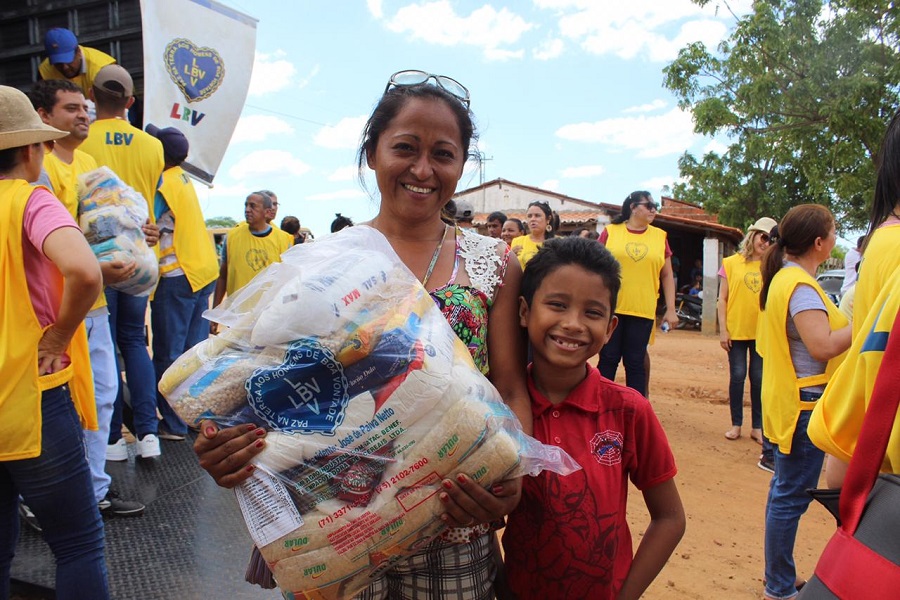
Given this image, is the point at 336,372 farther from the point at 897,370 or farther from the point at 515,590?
the point at 897,370

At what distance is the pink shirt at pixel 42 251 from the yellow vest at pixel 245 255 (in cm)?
384

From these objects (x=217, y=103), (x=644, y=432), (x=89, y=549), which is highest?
(x=217, y=103)

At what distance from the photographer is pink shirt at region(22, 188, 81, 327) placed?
1.86 metres

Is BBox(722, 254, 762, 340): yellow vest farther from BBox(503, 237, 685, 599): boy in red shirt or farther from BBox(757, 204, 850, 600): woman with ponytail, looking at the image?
BBox(503, 237, 685, 599): boy in red shirt

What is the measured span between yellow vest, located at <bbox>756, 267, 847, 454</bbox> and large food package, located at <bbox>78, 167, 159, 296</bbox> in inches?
119

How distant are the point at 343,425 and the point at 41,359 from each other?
1.38 metres

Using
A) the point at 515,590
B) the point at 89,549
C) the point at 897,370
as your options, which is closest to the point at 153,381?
the point at 89,549

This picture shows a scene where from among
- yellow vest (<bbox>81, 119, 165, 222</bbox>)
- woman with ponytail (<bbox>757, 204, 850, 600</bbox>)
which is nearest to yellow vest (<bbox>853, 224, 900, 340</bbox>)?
woman with ponytail (<bbox>757, 204, 850, 600</bbox>)

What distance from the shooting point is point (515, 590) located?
59.0 inches

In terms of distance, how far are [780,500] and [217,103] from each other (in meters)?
4.77

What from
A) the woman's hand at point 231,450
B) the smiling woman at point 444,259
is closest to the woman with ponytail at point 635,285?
the smiling woman at point 444,259

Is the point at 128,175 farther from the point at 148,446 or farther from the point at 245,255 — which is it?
the point at 245,255

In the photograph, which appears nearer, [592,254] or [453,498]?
[453,498]

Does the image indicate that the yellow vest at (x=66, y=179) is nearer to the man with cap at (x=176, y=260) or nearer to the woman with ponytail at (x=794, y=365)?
the man with cap at (x=176, y=260)
